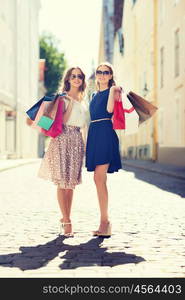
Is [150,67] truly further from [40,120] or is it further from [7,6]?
[40,120]

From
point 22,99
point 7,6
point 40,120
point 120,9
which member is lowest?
point 40,120

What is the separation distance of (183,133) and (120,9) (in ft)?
111

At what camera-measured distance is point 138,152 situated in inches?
1270

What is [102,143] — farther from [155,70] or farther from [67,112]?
[155,70]

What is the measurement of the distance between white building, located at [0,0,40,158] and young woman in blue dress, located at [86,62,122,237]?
70.9ft

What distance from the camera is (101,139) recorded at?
511 centimetres

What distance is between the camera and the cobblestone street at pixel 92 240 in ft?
12.4

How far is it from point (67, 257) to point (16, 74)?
2810 centimetres

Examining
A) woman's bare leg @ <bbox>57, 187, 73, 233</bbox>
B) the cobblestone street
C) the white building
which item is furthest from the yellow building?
woman's bare leg @ <bbox>57, 187, 73, 233</bbox>

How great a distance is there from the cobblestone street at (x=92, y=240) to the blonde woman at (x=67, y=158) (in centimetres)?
38

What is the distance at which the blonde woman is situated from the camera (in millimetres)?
5156

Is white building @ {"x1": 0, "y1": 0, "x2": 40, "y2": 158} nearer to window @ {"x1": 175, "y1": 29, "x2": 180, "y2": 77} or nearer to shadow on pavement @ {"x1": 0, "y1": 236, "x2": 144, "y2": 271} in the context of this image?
window @ {"x1": 175, "y1": 29, "x2": 180, "y2": 77}

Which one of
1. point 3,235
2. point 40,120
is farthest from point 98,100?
point 3,235

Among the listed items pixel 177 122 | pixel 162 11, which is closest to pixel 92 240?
pixel 177 122
